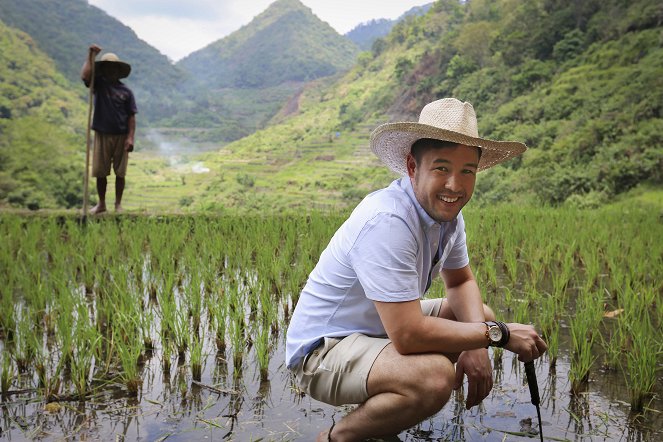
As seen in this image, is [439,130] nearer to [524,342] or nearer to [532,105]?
[524,342]

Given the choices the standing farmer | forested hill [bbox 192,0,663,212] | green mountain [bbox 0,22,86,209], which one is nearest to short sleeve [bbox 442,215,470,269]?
the standing farmer

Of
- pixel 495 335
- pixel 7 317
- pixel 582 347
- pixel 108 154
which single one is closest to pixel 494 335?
pixel 495 335

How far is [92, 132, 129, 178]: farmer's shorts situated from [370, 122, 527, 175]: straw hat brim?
16.6 feet

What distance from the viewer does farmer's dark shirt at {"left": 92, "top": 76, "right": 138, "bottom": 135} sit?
603 centimetres

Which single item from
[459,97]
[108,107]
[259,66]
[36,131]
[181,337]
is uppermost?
[259,66]

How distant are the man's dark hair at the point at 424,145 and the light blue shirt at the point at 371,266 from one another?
0.09 m

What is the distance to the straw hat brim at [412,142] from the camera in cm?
153

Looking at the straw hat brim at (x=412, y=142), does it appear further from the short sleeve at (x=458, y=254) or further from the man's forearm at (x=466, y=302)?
the man's forearm at (x=466, y=302)

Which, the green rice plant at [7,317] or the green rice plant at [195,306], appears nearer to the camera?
the green rice plant at [7,317]

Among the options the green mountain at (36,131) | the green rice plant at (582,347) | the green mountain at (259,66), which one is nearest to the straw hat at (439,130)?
the green rice plant at (582,347)

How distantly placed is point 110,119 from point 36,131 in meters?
27.8

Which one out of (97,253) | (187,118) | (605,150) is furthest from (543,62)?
(187,118)

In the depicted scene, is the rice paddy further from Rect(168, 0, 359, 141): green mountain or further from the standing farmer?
Rect(168, 0, 359, 141): green mountain

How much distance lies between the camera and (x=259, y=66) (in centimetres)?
10156
